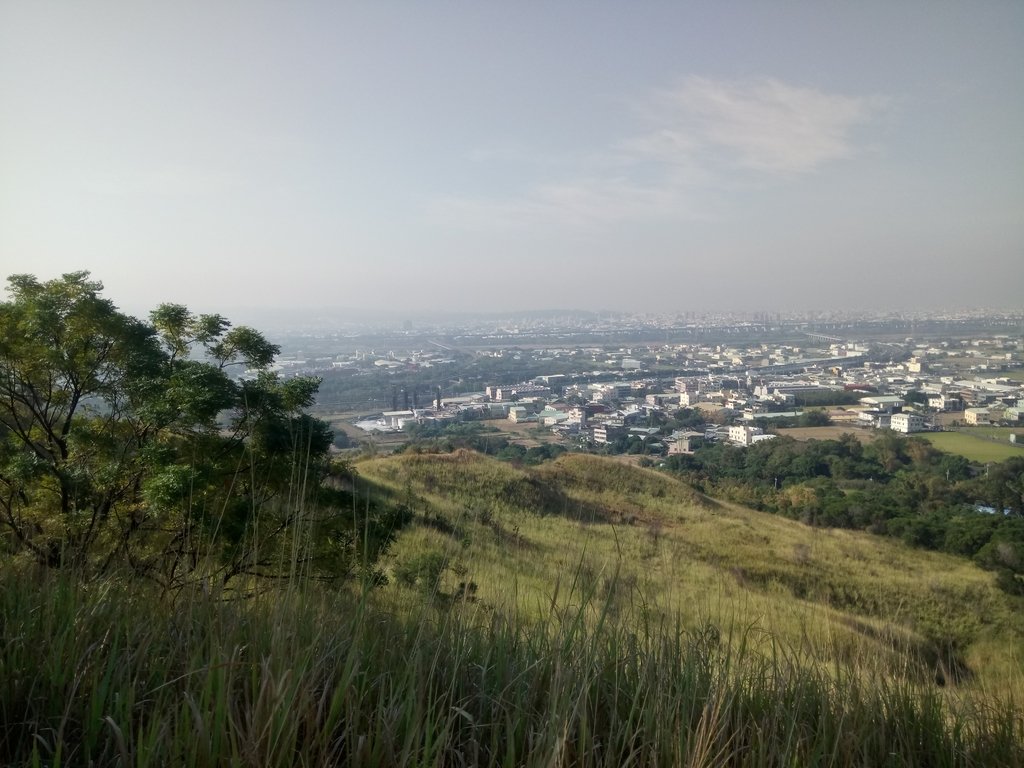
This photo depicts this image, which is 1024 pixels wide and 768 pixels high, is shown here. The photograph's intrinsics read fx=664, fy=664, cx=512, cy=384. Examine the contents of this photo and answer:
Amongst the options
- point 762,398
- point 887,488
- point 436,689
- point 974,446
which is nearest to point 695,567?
point 436,689

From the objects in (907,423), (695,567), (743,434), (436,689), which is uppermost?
(436,689)

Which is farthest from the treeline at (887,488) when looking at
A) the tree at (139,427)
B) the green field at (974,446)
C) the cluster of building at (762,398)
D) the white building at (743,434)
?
the tree at (139,427)

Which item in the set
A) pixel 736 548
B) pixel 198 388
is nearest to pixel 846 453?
pixel 736 548

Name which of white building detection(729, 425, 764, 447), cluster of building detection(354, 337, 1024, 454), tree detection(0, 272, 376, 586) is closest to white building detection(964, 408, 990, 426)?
cluster of building detection(354, 337, 1024, 454)

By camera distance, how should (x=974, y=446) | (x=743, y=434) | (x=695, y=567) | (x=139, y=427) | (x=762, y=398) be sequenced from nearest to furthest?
(x=139, y=427)
(x=695, y=567)
(x=974, y=446)
(x=743, y=434)
(x=762, y=398)

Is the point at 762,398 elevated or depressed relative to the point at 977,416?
depressed

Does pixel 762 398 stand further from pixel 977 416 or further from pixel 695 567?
pixel 695 567

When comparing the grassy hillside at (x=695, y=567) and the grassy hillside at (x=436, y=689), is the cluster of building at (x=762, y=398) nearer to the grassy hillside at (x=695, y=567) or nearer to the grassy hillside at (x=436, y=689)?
the grassy hillside at (x=695, y=567)

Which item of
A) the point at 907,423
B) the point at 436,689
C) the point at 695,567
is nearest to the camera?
the point at 436,689
